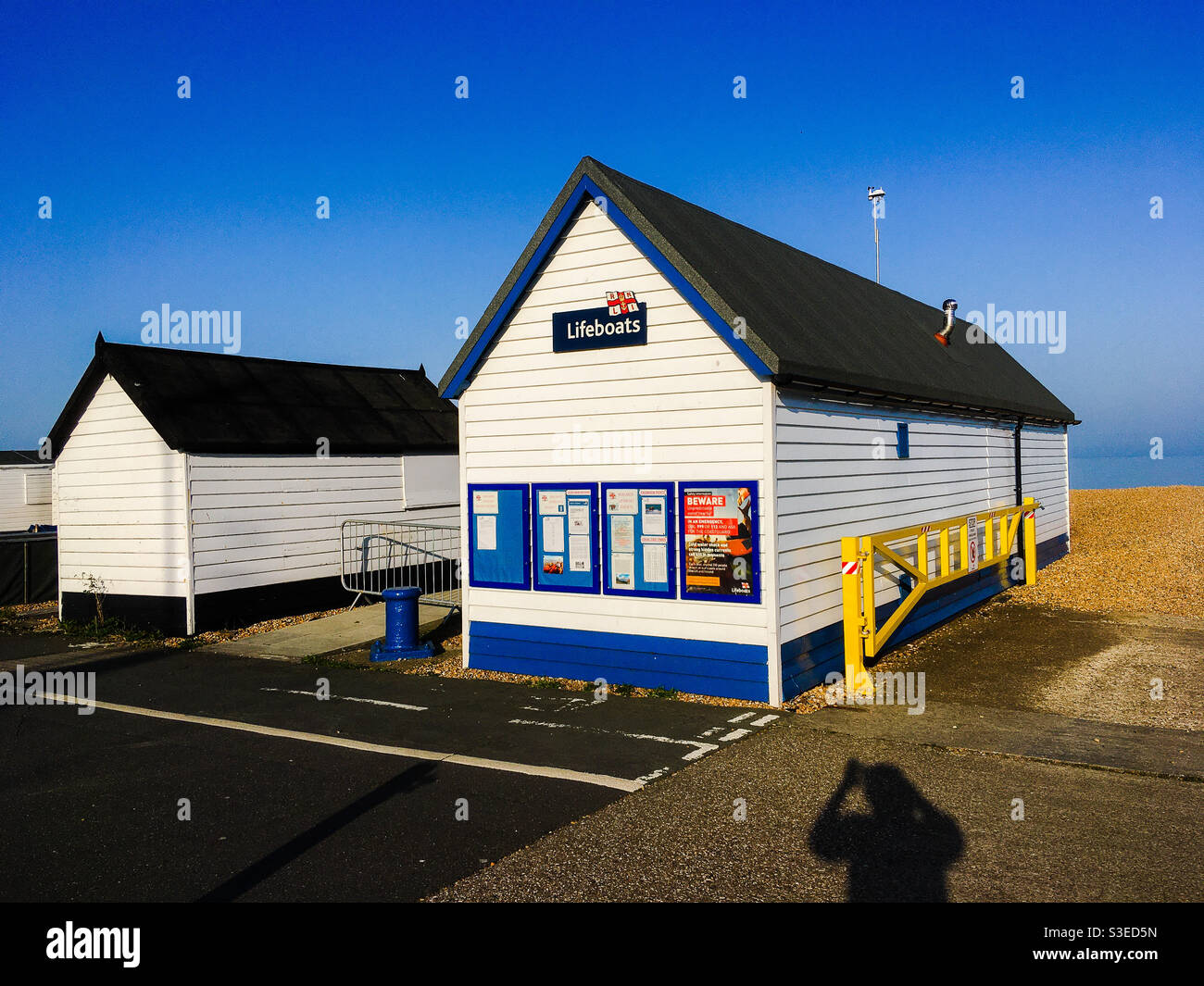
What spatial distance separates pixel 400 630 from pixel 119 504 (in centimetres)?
643

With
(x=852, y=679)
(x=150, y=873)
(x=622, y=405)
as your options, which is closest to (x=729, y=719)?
(x=852, y=679)

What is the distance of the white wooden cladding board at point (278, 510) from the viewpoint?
15.1 m

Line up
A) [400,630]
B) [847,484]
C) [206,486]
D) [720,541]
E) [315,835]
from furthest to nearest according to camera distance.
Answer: [206,486]
[400,630]
[847,484]
[720,541]
[315,835]

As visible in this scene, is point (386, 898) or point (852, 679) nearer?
point (386, 898)

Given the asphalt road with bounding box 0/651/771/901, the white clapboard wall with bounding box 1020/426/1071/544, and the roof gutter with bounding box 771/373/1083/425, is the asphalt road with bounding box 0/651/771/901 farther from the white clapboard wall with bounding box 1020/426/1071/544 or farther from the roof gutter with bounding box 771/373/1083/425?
the white clapboard wall with bounding box 1020/426/1071/544

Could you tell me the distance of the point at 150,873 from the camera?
222 inches

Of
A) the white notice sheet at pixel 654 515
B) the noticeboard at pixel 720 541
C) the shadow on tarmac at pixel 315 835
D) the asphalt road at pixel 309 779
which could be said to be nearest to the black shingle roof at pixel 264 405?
the asphalt road at pixel 309 779

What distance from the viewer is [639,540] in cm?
1031

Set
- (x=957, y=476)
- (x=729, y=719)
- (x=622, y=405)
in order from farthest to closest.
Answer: (x=957, y=476), (x=622, y=405), (x=729, y=719)

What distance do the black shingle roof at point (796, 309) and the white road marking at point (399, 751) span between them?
4.32 m

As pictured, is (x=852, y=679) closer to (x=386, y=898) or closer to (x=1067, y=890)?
(x=1067, y=890)

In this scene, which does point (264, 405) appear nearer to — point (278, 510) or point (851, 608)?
point (278, 510)

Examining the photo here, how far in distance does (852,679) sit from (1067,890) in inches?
196

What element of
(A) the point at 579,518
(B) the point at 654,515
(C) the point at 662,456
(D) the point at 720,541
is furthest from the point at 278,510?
(D) the point at 720,541
